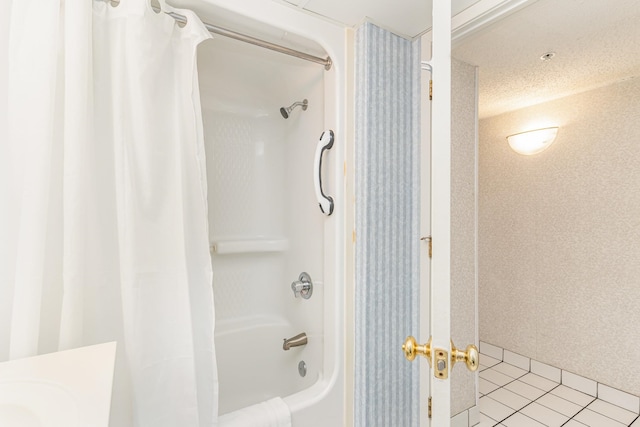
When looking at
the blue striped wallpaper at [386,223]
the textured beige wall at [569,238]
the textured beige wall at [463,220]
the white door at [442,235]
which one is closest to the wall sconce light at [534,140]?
→ the textured beige wall at [569,238]

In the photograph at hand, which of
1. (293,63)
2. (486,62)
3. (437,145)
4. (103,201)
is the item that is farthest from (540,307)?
(103,201)

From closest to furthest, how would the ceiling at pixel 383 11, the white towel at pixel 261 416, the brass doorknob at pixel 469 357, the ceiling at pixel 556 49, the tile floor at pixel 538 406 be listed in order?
1. the brass doorknob at pixel 469 357
2. the white towel at pixel 261 416
3. the ceiling at pixel 383 11
4. the ceiling at pixel 556 49
5. the tile floor at pixel 538 406

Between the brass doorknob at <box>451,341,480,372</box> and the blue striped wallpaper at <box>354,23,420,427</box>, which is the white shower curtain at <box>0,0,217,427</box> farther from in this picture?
the brass doorknob at <box>451,341,480,372</box>

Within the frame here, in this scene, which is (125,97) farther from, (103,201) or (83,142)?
(103,201)

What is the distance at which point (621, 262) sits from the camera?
1870 mm

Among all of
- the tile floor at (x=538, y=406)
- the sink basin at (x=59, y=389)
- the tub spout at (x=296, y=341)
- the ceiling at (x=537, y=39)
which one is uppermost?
the ceiling at (x=537, y=39)

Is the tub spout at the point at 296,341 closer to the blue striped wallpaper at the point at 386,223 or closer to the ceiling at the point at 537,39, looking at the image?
the blue striped wallpaper at the point at 386,223

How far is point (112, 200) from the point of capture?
0.91 metres

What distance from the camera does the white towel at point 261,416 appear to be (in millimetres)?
996

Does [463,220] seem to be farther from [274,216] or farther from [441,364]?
[274,216]

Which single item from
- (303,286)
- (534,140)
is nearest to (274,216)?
(303,286)

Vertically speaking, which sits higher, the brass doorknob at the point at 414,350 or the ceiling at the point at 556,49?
the ceiling at the point at 556,49

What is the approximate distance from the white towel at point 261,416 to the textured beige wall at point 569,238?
2192 millimetres

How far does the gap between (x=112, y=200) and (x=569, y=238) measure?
278 centimetres
